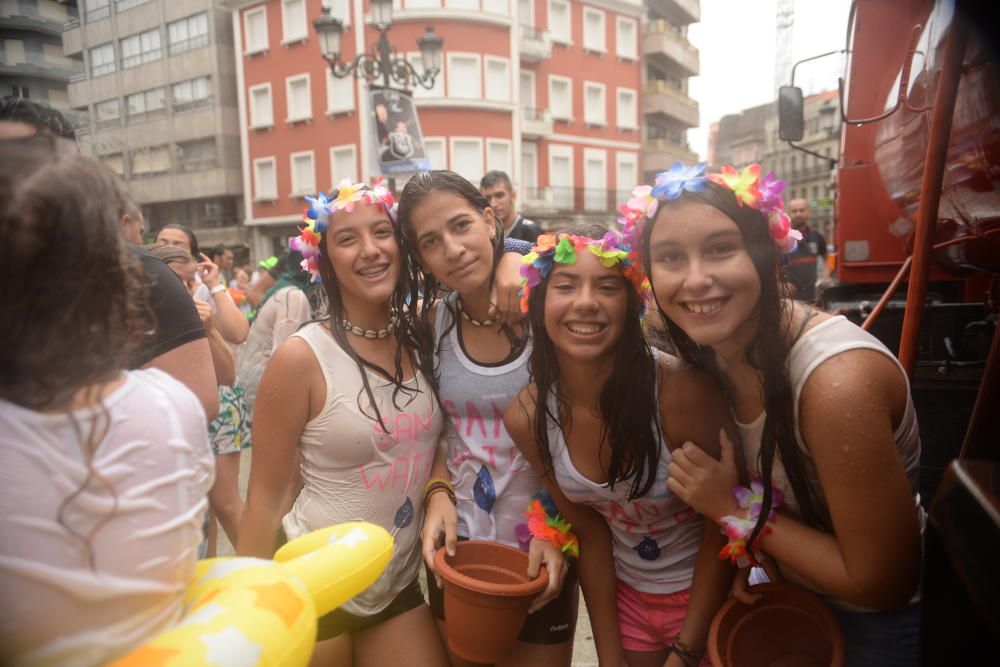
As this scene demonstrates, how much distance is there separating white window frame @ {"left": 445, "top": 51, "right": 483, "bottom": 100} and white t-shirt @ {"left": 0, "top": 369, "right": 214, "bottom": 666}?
20.8 m

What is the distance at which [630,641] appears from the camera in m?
1.91

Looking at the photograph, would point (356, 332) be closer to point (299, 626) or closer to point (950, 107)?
point (299, 626)

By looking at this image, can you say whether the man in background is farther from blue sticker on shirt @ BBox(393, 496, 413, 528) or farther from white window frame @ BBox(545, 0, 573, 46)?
white window frame @ BBox(545, 0, 573, 46)

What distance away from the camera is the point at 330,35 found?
716 cm

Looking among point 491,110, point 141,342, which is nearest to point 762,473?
point 141,342

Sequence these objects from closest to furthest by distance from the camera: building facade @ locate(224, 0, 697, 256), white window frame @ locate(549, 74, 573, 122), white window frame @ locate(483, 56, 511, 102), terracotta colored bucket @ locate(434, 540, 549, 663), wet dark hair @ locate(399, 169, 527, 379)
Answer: terracotta colored bucket @ locate(434, 540, 549, 663), wet dark hair @ locate(399, 169, 527, 379), building facade @ locate(224, 0, 697, 256), white window frame @ locate(483, 56, 511, 102), white window frame @ locate(549, 74, 573, 122)

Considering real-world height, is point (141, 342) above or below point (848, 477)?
above

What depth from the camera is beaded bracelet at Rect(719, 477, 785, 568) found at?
4.87 feet

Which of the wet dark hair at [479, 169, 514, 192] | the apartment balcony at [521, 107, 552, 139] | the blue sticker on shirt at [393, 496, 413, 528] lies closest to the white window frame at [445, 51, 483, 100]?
the apartment balcony at [521, 107, 552, 139]

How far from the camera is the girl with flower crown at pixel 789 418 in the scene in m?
1.28

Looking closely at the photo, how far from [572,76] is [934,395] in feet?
76.2

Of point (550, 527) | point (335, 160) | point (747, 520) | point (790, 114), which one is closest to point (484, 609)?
point (550, 527)

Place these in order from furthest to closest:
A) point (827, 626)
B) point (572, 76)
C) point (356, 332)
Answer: point (572, 76) < point (356, 332) < point (827, 626)

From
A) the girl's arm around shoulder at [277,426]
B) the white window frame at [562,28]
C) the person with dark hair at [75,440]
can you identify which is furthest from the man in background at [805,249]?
the white window frame at [562,28]
